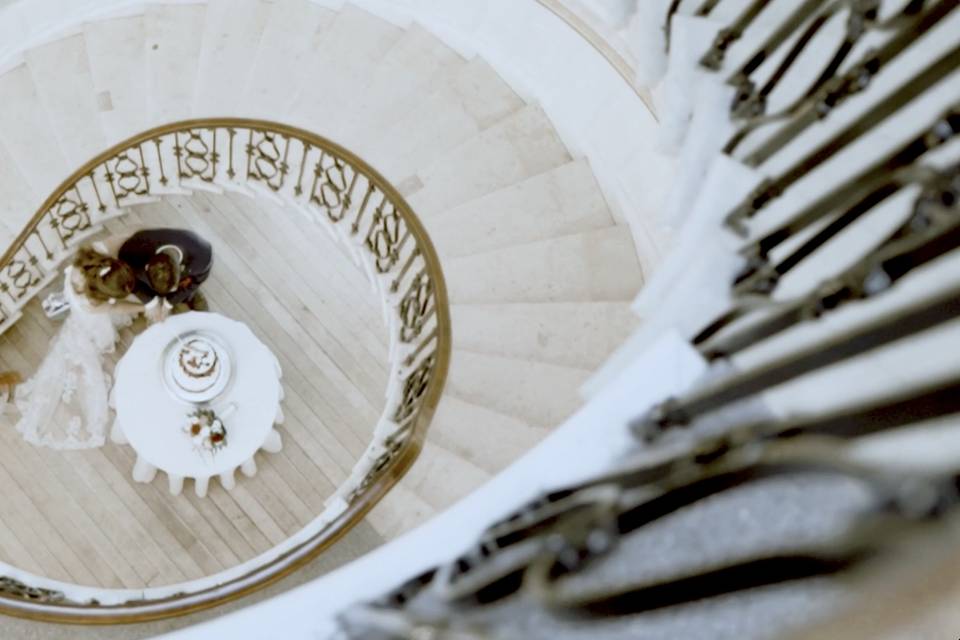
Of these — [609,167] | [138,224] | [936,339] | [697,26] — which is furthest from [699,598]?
[138,224]

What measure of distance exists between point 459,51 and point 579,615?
480 centimetres

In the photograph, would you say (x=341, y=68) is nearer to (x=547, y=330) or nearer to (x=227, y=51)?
(x=227, y=51)

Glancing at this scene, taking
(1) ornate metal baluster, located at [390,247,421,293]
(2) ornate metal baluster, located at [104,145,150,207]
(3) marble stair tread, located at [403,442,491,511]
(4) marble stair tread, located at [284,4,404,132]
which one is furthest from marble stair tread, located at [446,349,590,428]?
(2) ornate metal baluster, located at [104,145,150,207]

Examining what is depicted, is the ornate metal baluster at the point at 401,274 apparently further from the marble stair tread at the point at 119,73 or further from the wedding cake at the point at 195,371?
the marble stair tread at the point at 119,73

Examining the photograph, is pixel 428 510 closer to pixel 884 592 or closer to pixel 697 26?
pixel 697 26

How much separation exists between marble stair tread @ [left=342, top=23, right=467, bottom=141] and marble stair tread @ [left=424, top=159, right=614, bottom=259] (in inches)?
33.2

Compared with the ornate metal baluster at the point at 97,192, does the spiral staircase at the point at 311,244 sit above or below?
below

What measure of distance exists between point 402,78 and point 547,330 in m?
2.03

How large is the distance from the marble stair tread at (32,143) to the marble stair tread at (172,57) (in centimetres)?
78

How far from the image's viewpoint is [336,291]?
728 cm

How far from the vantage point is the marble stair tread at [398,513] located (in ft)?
16.5

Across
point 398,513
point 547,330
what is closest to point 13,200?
point 398,513

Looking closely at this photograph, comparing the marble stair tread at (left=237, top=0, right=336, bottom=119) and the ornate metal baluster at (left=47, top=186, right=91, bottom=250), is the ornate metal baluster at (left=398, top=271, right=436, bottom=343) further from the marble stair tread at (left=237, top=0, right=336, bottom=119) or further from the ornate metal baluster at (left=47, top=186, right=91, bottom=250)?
the ornate metal baluster at (left=47, top=186, right=91, bottom=250)

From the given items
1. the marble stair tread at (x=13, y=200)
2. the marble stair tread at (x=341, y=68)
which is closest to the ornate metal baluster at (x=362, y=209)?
the marble stair tread at (x=341, y=68)
